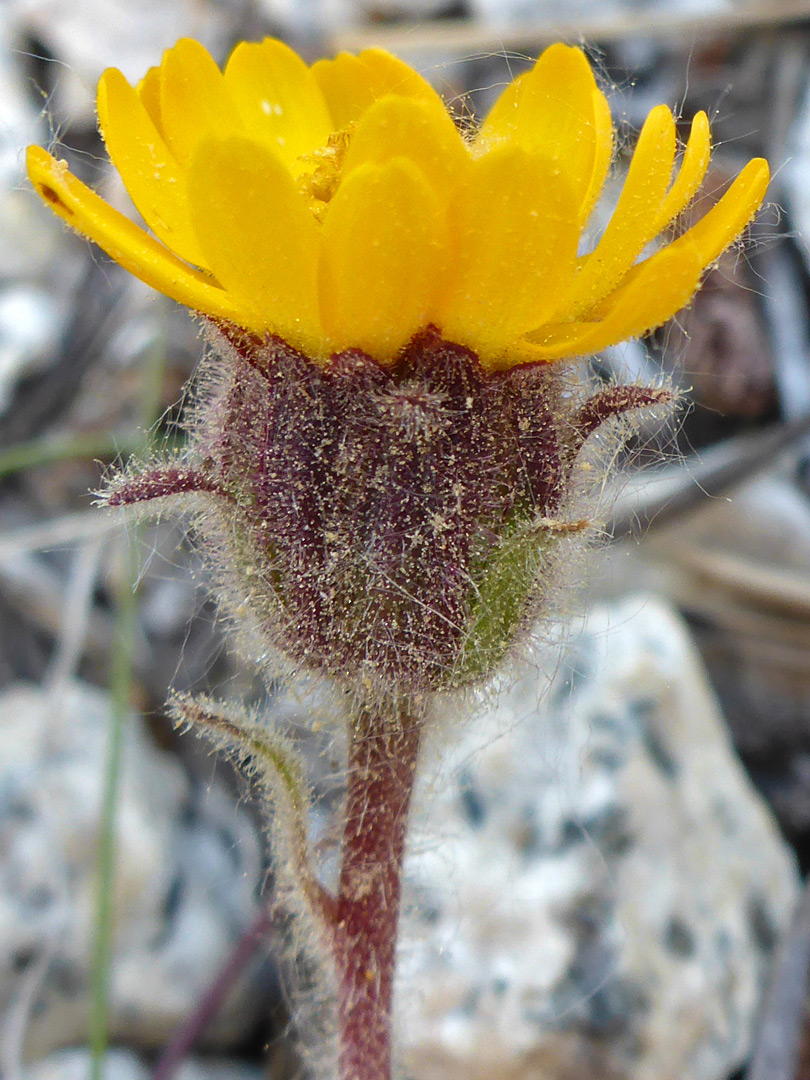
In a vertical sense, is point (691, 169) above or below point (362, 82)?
below

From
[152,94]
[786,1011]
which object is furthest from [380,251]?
[786,1011]

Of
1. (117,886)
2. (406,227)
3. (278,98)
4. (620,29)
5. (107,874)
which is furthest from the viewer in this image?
(620,29)

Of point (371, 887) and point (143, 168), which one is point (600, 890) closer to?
point (371, 887)

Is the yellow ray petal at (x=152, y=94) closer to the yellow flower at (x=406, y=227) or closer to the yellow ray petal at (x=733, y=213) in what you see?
the yellow flower at (x=406, y=227)

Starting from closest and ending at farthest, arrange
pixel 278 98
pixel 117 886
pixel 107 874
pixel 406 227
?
pixel 406 227, pixel 278 98, pixel 107 874, pixel 117 886

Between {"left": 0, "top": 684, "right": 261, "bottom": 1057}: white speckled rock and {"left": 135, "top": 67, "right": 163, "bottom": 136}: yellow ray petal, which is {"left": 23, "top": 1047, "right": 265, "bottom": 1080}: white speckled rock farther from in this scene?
{"left": 135, "top": 67, "right": 163, "bottom": 136}: yellow ray petal
